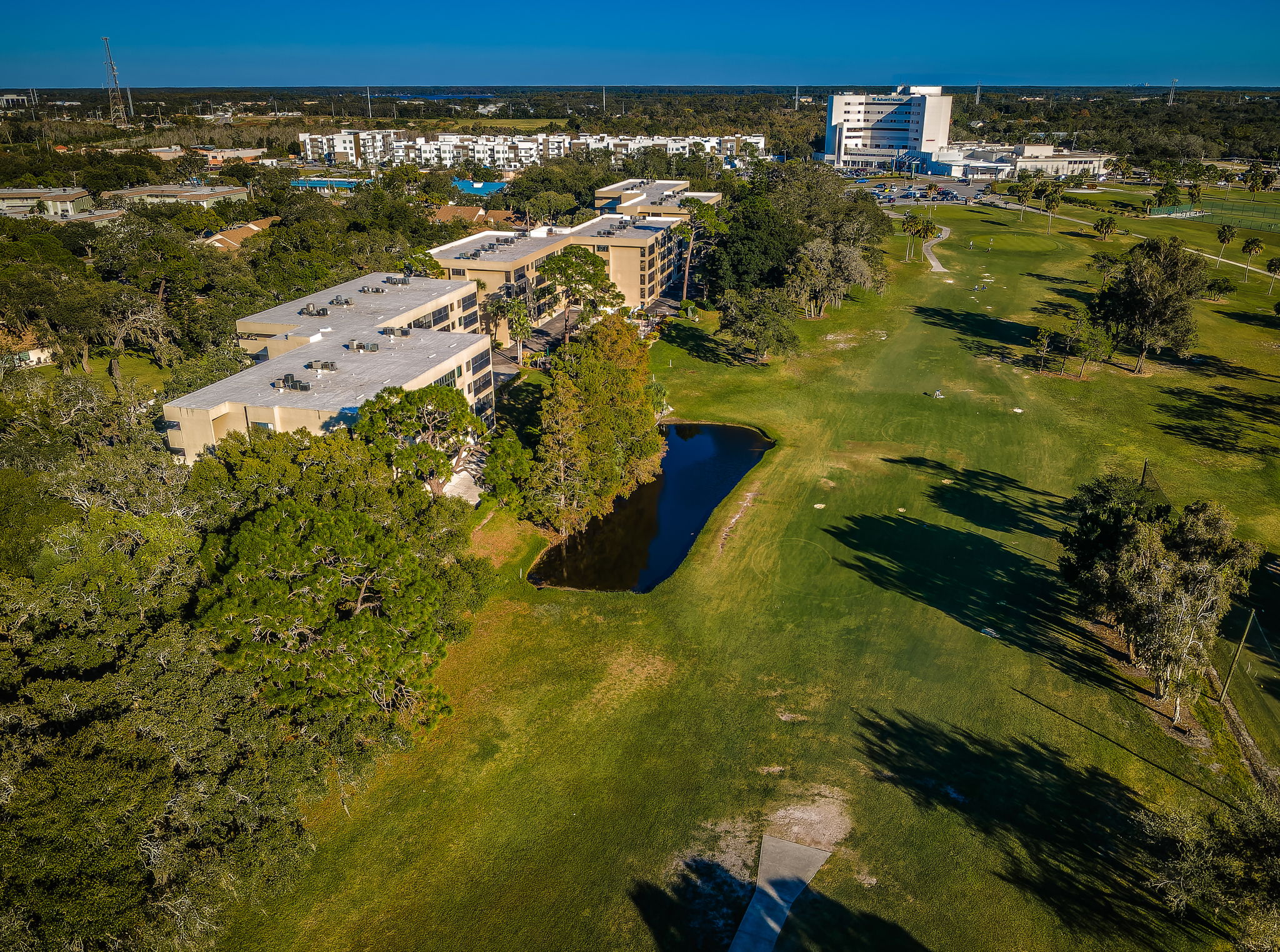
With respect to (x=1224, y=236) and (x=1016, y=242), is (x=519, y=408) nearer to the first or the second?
(x=1016, y=242)

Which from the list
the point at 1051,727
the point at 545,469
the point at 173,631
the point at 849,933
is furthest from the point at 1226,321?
the point at 173,631

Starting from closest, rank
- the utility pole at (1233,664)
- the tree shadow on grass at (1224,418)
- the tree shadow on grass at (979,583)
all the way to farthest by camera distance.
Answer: the utility pole at (1233,664) → the tree shadow on grass at (979,583) → the tree shadow on grass at (1224,418)

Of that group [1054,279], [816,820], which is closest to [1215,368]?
[1054,279]

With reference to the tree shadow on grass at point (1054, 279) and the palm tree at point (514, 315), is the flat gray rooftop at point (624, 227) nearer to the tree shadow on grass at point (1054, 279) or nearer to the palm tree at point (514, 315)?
the palm tree at point (514, 315)

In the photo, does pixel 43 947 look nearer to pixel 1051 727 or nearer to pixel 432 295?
pixel 1051 727

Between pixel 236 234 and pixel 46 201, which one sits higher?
pixel 46 201

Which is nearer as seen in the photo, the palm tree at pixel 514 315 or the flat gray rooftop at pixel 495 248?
the palm tree at pixel 514 315

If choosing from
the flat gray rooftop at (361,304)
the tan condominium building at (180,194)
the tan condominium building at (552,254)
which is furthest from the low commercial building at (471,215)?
the flat gray rooftop at (361,304)

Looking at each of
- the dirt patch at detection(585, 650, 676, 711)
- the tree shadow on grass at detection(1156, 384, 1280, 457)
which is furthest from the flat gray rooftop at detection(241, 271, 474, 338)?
the tree shadow on grass at detection(1156, 384, 1280, 457)
